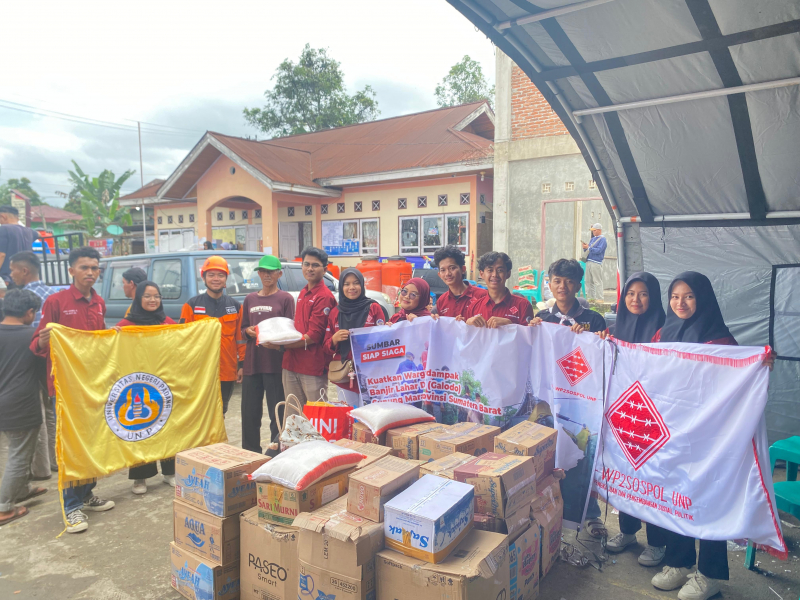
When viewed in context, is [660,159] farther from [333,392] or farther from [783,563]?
[333,392]

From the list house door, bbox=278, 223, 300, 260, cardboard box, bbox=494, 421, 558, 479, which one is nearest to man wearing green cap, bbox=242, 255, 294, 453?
cardboard box, bbox=494, 421, 558, 479

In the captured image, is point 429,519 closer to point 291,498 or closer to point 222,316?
point 291,498

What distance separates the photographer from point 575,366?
11.8 feet

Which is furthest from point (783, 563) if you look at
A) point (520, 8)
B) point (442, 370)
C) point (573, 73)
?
point (520, 8)

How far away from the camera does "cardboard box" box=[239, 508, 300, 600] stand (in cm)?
270

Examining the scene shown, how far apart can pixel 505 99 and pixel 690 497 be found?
1248 cm

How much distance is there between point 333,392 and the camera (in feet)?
24.5

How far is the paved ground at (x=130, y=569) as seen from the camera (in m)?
3.01

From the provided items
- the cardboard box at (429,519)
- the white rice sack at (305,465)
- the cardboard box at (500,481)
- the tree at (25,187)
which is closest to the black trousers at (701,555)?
the cardboard box at (500,481)

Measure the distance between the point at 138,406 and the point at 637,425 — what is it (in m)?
3.83

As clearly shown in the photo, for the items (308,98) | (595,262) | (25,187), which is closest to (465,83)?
(308,98)

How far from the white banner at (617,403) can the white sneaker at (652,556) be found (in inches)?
12.6

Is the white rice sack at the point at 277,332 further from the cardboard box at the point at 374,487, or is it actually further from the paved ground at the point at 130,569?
the cardboard box at the point at 374,487

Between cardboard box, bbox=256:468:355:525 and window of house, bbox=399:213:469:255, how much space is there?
1278 centimetres
